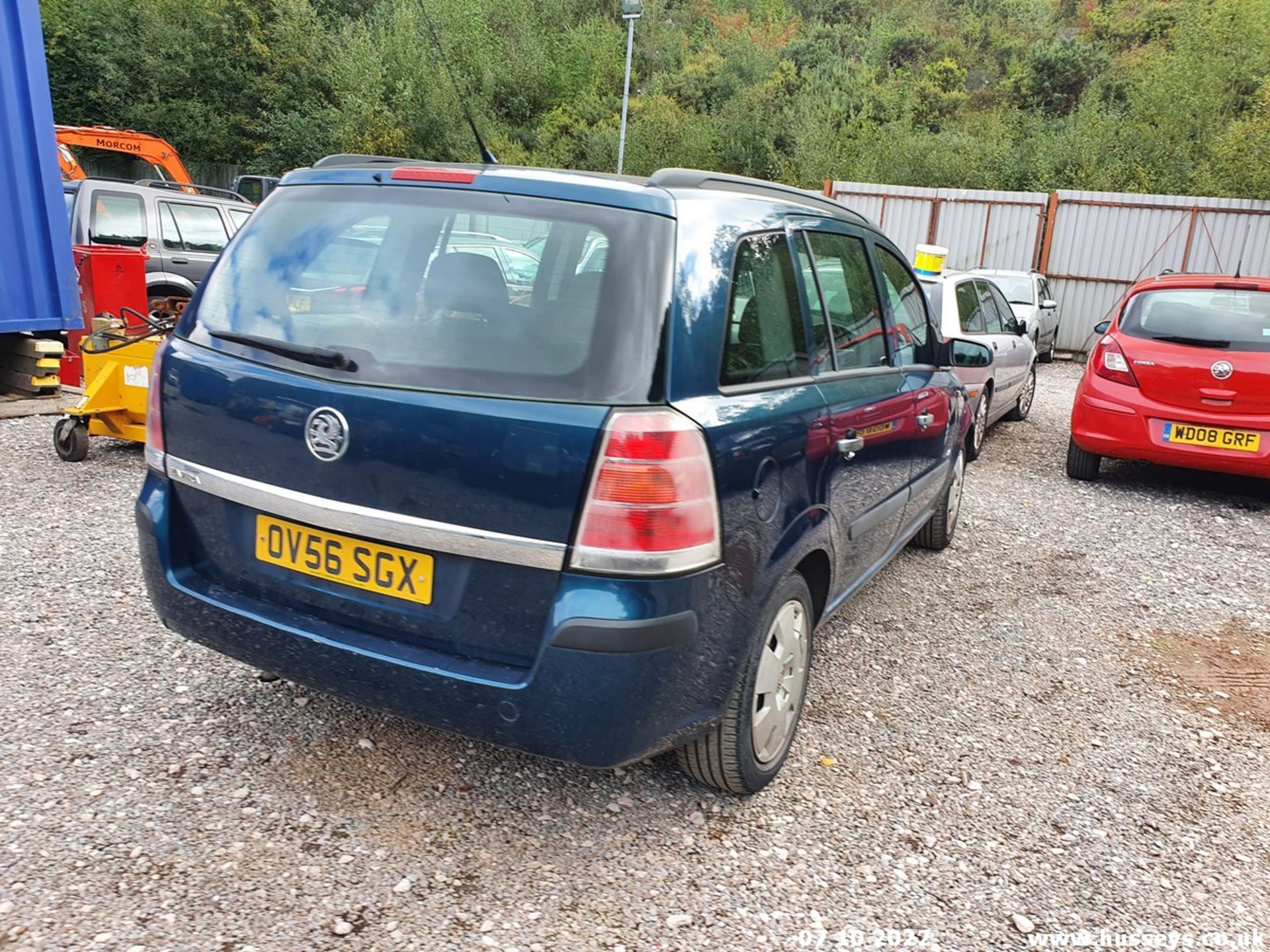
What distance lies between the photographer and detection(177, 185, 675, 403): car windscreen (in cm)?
231

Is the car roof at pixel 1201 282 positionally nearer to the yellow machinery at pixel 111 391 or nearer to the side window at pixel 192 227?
the yellow machinery at pixel 111 391

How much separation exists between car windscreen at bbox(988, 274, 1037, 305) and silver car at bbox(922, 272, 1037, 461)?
11.1ft

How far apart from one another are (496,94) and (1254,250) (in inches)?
1209

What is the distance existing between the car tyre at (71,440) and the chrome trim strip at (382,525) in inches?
172

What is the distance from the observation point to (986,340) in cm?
815

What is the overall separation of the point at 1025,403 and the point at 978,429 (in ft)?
9.02

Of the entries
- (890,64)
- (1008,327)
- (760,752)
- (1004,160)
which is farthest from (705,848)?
(890,64)

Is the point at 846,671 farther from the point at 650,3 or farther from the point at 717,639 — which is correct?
the point at 650,3

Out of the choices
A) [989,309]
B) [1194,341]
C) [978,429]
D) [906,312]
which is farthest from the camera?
[989,309]

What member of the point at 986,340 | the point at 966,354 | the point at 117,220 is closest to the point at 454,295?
the point at 966,354

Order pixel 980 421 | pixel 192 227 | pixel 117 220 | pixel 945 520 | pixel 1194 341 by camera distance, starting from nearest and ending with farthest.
Result: pixel 945 520 < pixel 1194 341 < pixel 980 421 < pixel 117 220 < pixel 192 227

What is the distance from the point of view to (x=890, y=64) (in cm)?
4684

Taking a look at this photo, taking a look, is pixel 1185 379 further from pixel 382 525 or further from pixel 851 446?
pixel 382 525

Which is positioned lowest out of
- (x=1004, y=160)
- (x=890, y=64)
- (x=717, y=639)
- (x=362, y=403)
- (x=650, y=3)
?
(x=717, y=639)
